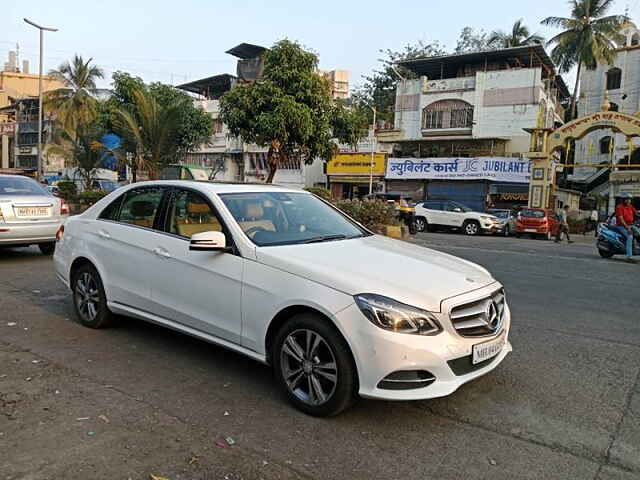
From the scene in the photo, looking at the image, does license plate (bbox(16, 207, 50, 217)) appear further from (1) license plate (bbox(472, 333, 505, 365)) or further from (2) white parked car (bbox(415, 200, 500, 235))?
(2) white parked car (bbox(415, 200, 500, 235))

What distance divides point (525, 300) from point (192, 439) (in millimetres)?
5612

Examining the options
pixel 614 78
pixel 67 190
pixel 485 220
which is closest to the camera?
pixel 67 190

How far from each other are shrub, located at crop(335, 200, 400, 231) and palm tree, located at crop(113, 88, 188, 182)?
6.71 m

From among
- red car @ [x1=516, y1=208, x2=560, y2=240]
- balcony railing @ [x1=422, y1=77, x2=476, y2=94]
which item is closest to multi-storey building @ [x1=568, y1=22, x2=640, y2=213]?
balcony railing @ [x1=422, y1=77, x2=476, y2=94]

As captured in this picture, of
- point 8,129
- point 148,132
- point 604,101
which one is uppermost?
point 604,101

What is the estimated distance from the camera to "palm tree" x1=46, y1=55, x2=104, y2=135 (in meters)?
42.5

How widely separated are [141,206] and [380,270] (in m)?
2.61

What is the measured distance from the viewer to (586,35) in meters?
36.8

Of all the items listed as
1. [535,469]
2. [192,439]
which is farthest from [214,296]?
[535,469]

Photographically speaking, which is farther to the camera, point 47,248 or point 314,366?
point 47,248

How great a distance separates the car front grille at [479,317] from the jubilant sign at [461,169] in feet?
94.0

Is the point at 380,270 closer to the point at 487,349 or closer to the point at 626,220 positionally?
the point at 487,349

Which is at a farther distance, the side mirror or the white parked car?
the white parked car

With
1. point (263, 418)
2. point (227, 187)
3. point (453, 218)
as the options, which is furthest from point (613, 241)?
point (263, 418)
